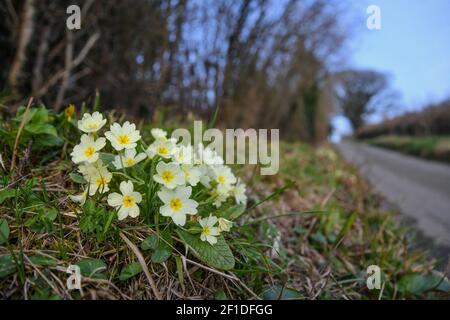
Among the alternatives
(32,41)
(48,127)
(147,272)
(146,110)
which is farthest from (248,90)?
(147,272)

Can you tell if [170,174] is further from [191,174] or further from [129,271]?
[129,271]

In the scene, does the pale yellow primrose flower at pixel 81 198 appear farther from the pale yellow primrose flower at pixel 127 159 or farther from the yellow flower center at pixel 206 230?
the yellow flower center at pixel 206 230

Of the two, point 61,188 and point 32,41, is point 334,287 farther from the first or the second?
point 32,41

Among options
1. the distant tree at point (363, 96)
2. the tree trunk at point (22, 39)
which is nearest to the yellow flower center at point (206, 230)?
the tree trunk at point (22, 39)

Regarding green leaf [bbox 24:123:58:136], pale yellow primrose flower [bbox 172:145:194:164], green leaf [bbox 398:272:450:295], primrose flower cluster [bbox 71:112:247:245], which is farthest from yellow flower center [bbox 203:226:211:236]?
green leaf [bbox 398:272:450:295]

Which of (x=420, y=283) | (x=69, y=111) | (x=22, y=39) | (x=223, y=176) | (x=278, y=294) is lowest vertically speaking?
(x=420, y=283)

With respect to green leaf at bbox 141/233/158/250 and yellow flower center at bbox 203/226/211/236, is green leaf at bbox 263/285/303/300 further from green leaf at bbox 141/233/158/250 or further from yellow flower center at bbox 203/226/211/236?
green leaf at bbox 141/233/158/250

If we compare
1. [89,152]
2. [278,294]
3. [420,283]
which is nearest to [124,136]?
[89,152]
